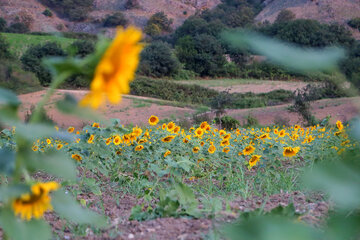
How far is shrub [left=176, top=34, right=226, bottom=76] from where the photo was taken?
27797mm

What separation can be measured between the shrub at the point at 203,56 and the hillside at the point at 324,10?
16.9 metres

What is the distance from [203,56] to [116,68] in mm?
27501

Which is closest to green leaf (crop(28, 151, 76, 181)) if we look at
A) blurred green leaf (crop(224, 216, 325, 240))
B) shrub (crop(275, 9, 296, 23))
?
blurred green leaf (crop(224, 216, 325, 240))

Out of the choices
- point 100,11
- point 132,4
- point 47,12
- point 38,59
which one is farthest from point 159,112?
point 132,4

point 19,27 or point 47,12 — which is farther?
point 47,12

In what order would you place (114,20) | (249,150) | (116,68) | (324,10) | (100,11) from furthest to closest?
(100,11)
(114,20)
(324,10)
(249,150)
(116,68)

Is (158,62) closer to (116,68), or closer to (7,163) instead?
(7,163)

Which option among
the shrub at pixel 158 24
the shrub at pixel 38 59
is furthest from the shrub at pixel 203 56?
the shrub at pixel 158 24

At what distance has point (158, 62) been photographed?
2467 centimetres

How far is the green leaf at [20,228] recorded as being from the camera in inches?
26.8

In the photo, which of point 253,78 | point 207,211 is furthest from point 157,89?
point 207,211

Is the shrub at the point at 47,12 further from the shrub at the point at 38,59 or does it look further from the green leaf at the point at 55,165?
the green leaf at the point at 55,165

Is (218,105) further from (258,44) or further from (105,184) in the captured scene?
(258,44)

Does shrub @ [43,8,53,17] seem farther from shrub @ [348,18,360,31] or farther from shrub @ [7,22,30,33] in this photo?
shrub @ [348,18,360,31]
